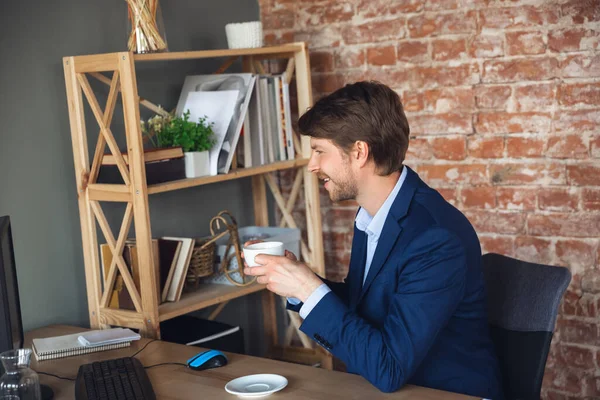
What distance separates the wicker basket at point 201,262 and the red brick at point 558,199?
1.18 metres

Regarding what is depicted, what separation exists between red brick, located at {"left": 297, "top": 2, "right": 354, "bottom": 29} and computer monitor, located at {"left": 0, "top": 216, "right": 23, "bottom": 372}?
1.70 m

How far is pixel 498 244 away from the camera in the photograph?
2.84m

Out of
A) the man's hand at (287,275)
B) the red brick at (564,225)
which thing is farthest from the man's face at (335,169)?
the red brick at (564,225)

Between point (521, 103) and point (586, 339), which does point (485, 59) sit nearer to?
point (521, 103)

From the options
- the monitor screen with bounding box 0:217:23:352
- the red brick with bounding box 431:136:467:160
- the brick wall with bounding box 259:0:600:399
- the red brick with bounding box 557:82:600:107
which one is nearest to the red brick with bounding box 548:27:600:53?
the brick wall with bounding box 259:0:600:399

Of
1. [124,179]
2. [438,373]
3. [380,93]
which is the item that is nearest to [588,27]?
[380,93]

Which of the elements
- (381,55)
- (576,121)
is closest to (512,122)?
(576,121)

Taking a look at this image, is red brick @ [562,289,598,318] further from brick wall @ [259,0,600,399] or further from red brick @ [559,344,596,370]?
red brick @ [559,344,596,370]

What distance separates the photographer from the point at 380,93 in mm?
1877

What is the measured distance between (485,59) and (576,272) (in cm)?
82

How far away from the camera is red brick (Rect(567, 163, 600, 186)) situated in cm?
258

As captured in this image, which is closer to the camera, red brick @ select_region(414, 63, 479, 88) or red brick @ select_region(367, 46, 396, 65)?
red brick @ select_region(414, 63, 479, 88)

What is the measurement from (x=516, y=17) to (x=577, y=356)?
123 cm

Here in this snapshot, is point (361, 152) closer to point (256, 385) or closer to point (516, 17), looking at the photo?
point (256, 385)
